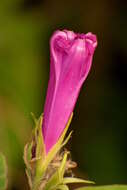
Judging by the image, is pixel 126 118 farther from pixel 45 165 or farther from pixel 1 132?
pixel 45 165

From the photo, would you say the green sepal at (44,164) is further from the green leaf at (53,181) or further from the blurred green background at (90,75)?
the blurred green background at (90,75)

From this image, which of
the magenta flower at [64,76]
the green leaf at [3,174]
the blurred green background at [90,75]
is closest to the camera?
the magenta flower at [64,76]

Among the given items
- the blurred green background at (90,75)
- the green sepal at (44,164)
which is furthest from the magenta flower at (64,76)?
the blurred green background at (90,75)

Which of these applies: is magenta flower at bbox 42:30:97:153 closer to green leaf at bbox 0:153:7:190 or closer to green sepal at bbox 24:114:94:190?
green sepal at bbox 24:114:94:190

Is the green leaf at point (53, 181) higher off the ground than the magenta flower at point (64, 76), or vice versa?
the magenta flower at point (64, 76)

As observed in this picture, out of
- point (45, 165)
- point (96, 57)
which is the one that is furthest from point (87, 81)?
point (45, 165)

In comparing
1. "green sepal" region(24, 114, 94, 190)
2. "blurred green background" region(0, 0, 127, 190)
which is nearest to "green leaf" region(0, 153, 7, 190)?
"green sepal" region(24, 114, 94, 190)
